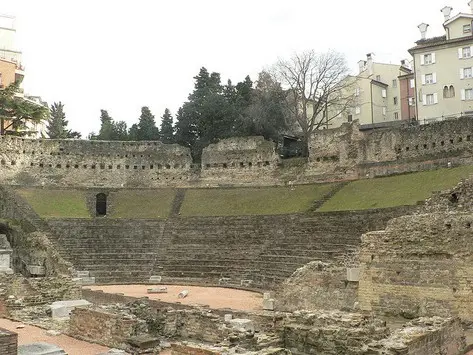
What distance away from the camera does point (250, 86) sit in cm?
5891

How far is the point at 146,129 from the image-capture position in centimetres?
6234

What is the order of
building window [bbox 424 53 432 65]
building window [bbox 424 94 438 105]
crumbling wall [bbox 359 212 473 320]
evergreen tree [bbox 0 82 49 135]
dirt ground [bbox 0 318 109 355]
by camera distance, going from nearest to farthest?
dirt ground [bbox 0 318 109 355] < crumbling wall [bbox 359 212 473 320] < evergreen tree [bbox 0 82 49 135] < building window [bbox 424 94 438 105] < building window [bbox 424 53 432 65]

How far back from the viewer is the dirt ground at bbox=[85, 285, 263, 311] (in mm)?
21656

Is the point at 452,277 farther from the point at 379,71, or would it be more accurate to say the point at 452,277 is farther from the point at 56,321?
the point at 379,71

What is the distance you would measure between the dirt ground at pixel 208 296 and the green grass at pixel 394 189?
413 inches

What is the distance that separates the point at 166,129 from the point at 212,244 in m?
31.0

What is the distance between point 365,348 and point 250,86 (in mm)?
51141

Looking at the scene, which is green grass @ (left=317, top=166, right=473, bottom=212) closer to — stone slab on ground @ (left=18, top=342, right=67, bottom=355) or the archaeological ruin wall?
the archaeological ruin wall

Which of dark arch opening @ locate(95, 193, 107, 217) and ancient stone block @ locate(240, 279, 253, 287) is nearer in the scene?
ancient stone block @ locate(240, 279, 253, 287)

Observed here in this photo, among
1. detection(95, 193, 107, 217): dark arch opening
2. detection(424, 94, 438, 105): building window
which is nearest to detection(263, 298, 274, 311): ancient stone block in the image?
detection(95, 193, 107, 217): dark arch opening

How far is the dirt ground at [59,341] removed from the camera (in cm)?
1168

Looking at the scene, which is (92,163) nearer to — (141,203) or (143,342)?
(141,203)

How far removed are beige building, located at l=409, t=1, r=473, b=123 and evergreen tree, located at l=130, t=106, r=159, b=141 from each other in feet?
99.7

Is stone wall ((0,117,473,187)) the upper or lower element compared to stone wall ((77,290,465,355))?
upper
